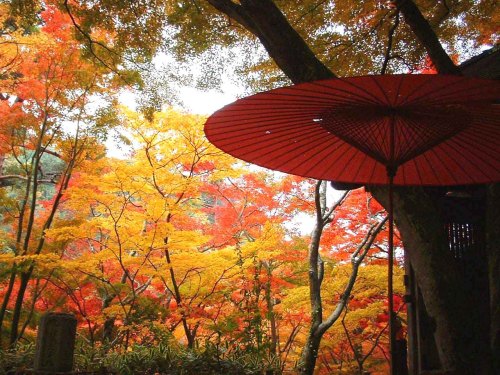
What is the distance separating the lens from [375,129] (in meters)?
2.12

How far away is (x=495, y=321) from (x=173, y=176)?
19.7 ft

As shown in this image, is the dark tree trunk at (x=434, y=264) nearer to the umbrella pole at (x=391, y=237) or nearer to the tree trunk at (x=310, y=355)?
the umbrella pole at (x=391, y=237)

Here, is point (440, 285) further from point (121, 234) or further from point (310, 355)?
point (121, 234)

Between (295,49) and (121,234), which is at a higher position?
(295,49)

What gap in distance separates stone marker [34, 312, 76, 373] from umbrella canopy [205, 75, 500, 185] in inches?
79.7

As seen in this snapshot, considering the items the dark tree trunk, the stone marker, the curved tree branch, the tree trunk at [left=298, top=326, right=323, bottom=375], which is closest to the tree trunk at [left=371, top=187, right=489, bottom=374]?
the dark tree trunk

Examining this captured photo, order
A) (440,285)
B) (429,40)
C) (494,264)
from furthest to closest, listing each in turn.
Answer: (429,40) < (494,264) < (440,285)

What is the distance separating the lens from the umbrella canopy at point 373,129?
1.70 meters

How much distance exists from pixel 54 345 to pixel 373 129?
2.78m

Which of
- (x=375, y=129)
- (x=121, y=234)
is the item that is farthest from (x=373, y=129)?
(x=121, y=234)

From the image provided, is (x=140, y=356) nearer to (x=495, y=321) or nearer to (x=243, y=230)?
(x=495, y=321)

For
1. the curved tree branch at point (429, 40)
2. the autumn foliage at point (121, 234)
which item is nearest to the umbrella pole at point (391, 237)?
the curved tree branch at point (429, 40)

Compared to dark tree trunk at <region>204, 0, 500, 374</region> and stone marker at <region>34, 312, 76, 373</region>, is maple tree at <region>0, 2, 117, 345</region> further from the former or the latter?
dark tree trunk at <region>204, 0, 500, 374</region>

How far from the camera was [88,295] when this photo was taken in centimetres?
962
